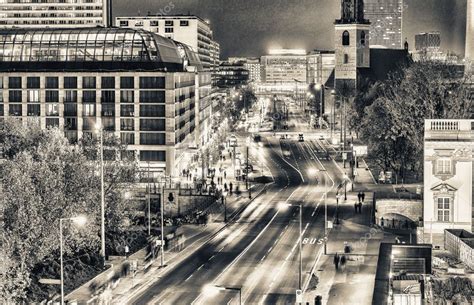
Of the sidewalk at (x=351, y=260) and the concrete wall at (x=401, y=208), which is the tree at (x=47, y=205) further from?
the concrete wall at (x=401, y=208)

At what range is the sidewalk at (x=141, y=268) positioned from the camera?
65.1 m

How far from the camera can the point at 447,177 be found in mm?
82500

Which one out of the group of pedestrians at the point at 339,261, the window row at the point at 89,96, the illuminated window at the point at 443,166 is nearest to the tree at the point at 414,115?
the illuminated window at the point at 443,166

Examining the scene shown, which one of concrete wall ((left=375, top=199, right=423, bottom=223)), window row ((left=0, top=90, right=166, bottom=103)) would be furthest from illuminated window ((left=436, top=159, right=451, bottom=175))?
window row ((left=0, top=90, right=166, bottom=103))

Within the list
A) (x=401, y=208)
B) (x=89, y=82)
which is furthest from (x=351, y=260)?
(x=89, y=82)

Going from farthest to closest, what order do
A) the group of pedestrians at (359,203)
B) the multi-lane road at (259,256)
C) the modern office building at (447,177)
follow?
the group of pedestrians at (359,203) → the modern office building at (447,177) → the multi-lane road at (259,256)

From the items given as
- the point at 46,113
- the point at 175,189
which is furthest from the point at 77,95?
the point at 175,189

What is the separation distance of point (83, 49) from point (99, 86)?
663 centimetres

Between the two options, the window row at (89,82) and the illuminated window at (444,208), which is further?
the window row at (89,82)

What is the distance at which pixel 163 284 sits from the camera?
6988 cm

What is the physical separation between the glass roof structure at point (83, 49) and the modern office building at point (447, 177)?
5353cm

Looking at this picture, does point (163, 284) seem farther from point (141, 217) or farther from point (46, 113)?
point (46, 113)

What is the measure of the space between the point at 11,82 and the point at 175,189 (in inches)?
1292

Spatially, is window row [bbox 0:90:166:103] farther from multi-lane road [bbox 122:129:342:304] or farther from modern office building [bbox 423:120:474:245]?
modern office building [bbox 423:120:474:245]
